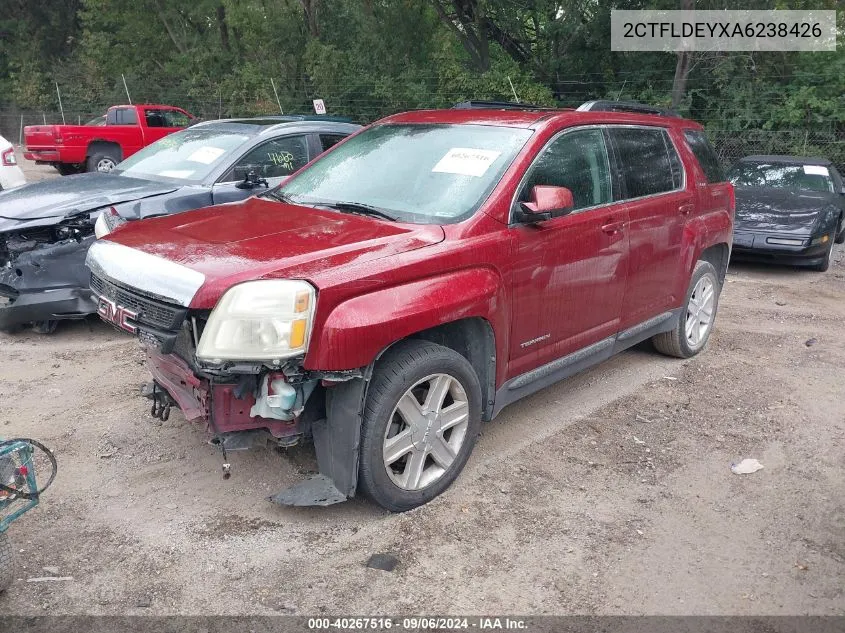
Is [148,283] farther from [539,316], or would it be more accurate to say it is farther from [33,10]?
[33,10]

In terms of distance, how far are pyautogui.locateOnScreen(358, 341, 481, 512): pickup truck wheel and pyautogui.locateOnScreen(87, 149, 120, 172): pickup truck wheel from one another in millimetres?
14488

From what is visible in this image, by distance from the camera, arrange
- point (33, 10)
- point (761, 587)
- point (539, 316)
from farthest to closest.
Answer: point (33, 10) → point (539, 316) → point (761, 587)

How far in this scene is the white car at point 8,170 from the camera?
29.5 ft

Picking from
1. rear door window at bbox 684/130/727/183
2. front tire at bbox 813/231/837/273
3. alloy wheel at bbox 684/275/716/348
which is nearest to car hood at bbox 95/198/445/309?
rear door window at bbox 684/130/727/183

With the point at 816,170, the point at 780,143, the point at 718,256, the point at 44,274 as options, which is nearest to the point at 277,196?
the point at 44,274

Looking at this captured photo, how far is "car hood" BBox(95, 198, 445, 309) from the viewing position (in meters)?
3.00

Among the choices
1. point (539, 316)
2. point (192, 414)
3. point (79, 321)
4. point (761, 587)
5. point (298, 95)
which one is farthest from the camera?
point (298, 95)

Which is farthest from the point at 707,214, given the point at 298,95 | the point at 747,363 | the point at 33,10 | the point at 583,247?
the point at 33,10

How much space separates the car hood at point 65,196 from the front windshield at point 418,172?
208cm

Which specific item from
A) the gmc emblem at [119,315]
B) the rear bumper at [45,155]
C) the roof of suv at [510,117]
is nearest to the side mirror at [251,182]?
the roof of suv at [510,117]

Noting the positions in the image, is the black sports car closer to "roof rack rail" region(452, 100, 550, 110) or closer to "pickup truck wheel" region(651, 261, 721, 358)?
"pickup truck wheel" region(651, 261, 721, 358)

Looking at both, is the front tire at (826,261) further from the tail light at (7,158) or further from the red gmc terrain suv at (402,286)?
the tail light at (7,158)

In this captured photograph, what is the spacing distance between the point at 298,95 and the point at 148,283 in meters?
18.3

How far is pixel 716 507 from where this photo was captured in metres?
3.68
